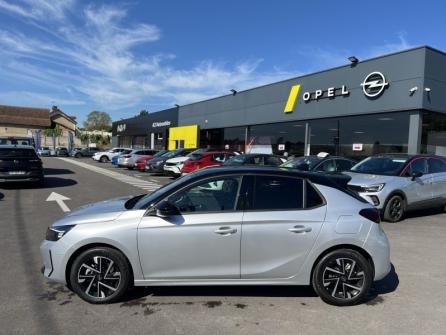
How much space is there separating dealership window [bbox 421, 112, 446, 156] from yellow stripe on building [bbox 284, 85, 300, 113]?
26.0 feet

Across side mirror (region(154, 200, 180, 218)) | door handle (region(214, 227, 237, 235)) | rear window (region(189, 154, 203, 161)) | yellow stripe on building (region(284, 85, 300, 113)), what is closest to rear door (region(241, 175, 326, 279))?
door handle (region(214, 227, 237, 235))

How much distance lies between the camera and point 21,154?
1538cm

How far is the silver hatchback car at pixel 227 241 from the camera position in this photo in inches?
177

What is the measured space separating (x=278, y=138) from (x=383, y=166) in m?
15.2

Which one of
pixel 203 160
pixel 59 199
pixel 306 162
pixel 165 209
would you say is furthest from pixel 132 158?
pixel 165 209

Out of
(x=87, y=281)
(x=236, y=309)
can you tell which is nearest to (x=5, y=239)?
(x=87, y=281)

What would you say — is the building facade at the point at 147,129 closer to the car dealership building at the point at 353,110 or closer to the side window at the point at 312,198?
the car dealership building at the point at 353,110

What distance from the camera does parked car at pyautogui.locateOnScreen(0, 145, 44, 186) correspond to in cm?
1474

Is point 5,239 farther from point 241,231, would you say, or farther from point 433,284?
point 433,284

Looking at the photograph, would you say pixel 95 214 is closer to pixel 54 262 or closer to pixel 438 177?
pixel 54 262

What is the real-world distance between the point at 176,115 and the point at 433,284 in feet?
128

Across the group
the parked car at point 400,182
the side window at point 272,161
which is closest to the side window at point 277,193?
the parked car at point 400,182

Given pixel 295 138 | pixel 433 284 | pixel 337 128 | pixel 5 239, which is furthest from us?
pixel 295 138

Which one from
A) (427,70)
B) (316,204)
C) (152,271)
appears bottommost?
(152,271)
